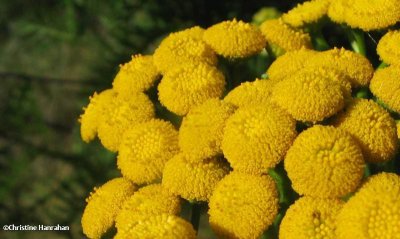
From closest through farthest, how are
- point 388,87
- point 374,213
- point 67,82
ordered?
1. point 374,213
2. point 388,87
3. point 67,82

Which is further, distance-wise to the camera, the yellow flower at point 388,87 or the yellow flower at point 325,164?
the yellow flower at point 388,87

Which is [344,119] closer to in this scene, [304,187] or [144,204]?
[304,187]

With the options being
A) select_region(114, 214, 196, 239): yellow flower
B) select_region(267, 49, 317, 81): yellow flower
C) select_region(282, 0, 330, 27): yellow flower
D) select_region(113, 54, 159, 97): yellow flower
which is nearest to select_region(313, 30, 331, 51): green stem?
select_region(282, 0, 330, 27): yellow flower

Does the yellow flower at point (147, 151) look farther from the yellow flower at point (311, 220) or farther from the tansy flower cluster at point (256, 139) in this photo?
the yellow flower at point (311, 220)

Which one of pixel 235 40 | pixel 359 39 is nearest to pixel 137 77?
pixel 235 40

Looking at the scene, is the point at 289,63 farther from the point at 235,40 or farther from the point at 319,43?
the point at 319,43

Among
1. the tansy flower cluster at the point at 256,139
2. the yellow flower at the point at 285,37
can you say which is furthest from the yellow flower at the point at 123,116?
the yellow flower at the point at 285,37

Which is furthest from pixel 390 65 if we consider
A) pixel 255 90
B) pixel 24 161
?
pixel 24 161

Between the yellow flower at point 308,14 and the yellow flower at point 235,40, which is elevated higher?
the yellow flower at point 308,14
